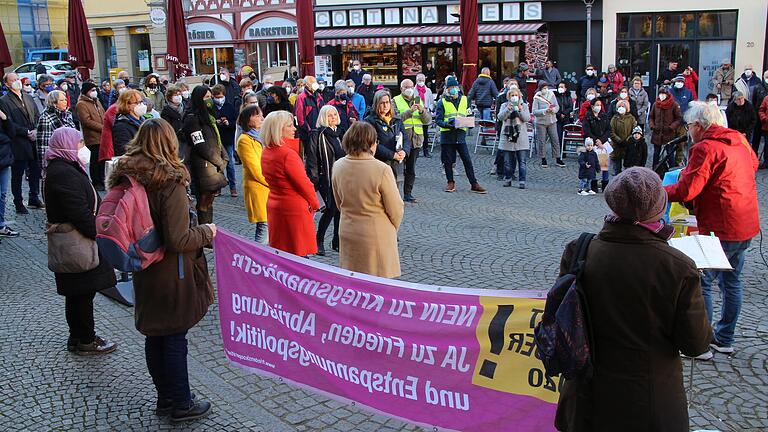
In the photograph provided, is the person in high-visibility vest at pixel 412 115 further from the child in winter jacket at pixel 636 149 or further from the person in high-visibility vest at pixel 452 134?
the child in winter jacket at pixel 636 149

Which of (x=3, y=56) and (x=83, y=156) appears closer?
(x=83, y=156)

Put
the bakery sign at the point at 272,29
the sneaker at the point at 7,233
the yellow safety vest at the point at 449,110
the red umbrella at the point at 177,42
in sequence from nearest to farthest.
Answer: the sneaker at the point at 7,233 < the yellow safety vest at the point at 449,110 < the red umbrella at the point at 177,42 < the bakery sign at the point at 272,29

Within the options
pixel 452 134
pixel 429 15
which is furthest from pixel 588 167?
pixel 429 15

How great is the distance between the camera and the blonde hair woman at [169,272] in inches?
178

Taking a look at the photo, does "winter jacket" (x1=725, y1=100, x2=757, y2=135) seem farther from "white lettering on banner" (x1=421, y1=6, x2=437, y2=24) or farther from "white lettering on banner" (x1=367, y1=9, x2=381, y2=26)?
"white lettering on banner" (x1=367, y1=9, x2=381, y2=26)

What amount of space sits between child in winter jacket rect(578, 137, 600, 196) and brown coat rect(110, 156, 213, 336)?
356 inches

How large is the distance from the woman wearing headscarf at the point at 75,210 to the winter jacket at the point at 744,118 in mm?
12541

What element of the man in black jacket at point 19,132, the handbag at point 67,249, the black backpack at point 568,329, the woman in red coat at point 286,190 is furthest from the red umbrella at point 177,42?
the black backpack at point 568,329

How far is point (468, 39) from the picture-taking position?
663 inches

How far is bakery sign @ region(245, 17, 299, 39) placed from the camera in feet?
108

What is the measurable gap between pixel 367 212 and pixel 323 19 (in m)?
26.7

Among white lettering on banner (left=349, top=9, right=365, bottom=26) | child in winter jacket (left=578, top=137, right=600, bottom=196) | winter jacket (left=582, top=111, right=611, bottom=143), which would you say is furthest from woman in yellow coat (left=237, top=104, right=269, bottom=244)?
white lettering on banner (left=349, top=9, right=365, bottom=26)

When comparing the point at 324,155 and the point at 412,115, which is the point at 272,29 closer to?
the point at 412,115

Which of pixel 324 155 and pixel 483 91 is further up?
pixel 483 91
